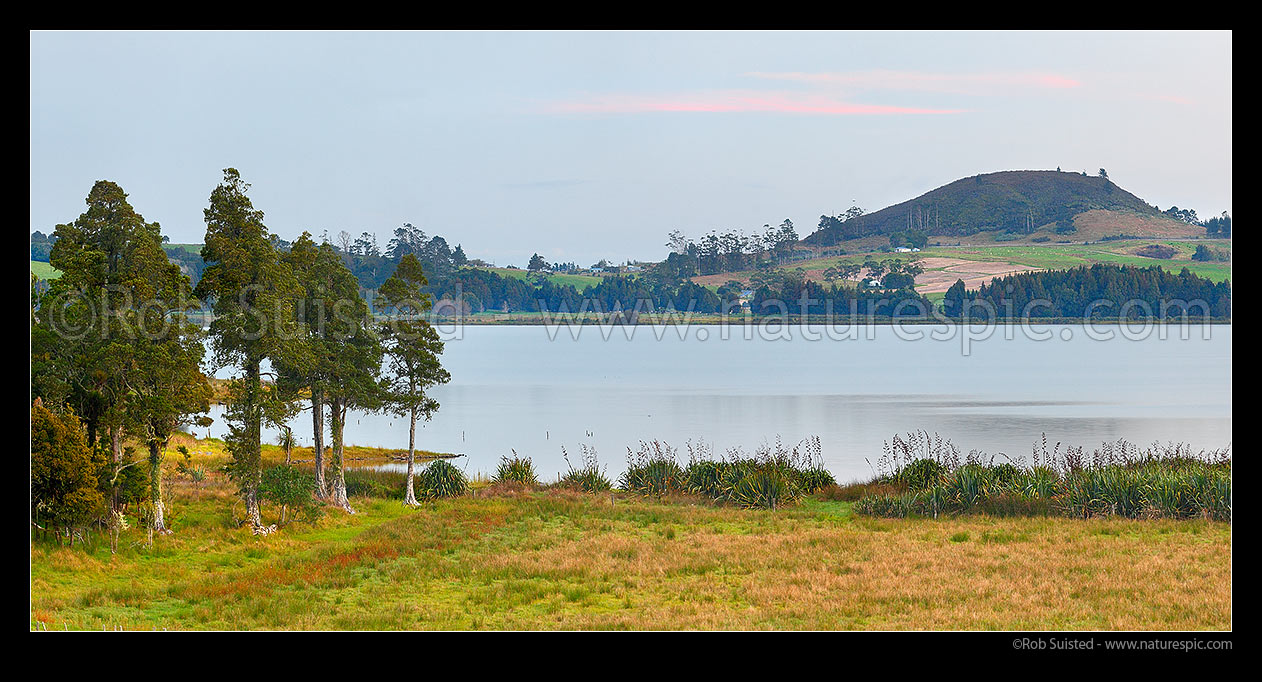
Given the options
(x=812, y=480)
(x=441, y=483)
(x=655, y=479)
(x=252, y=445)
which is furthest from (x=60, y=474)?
(x=812, y=480)

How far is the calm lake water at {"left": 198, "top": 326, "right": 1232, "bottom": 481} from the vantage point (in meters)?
54.6

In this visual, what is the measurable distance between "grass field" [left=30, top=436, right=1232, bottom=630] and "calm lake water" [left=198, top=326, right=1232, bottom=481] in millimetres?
10958

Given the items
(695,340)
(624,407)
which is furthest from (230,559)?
(695,340)

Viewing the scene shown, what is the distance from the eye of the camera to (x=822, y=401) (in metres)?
79.2

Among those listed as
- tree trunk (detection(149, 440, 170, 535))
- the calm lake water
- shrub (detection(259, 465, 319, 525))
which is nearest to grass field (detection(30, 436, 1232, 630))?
tree trunk (detection(149, 440, 170, 535))

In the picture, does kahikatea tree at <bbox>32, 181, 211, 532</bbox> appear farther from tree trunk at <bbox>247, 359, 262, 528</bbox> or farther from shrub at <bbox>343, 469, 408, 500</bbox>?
shrub at <bbox>343, 469, 408, 500</bbox>

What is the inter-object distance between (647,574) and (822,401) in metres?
63.0

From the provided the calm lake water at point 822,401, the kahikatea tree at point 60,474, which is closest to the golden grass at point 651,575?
the kahikatea tree at point 60,474

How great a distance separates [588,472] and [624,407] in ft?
142

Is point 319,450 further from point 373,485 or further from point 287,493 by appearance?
point 373,485

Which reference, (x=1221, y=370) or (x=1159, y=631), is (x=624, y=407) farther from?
(x=1221, y=370)

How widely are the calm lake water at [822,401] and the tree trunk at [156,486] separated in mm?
9984

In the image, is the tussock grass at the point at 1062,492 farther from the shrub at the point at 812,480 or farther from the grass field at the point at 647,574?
the shrub at the point at 812,480

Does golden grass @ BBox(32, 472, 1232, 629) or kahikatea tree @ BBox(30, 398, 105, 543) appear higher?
kahikatea tree @ BBox(30, 398, 105, 543)
